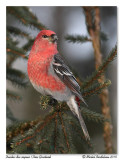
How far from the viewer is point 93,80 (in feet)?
5.79

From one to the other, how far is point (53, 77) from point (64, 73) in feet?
0.35

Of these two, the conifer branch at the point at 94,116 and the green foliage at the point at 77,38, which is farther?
the green foliage at the point at 77,38

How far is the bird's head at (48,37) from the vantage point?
1955 millimetres

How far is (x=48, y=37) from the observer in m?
2.00

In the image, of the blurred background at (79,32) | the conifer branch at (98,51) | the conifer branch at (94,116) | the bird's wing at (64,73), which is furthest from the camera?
the blurred background at (79,32)

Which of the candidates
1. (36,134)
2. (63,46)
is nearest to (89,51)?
(63,46)

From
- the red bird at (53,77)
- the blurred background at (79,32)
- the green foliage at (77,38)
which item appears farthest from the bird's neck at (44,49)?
the blurred background at (79,32)

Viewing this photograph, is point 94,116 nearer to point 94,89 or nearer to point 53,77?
point 94,89

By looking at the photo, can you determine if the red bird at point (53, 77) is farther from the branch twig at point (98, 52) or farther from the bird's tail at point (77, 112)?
the branch twig at point (98, 52)

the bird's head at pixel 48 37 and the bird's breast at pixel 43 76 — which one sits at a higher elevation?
the bird's head at pixel 48 37

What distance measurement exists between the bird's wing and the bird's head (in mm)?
160

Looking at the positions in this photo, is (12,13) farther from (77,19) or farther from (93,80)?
(93,80)
